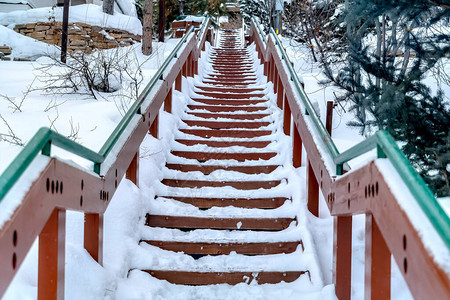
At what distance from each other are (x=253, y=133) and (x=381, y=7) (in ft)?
8.32

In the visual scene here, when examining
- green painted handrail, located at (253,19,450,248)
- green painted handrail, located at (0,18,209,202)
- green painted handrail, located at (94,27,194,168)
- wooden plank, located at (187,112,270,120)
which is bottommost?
wooden plank, located at (187,112,270,120)

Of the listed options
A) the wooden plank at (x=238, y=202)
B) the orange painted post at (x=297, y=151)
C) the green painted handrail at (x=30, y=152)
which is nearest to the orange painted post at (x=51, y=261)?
the green painted handrail at (x=30, y=152)

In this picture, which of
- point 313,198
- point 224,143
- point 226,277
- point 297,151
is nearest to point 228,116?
point 224,143

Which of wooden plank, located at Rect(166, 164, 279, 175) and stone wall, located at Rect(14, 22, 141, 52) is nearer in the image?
wooden plank, located at Rect(166, 164, 279, 175)

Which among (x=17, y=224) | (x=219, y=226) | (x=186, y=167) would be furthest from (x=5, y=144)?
(x=17, y=224)

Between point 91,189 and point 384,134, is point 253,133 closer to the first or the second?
point 91,189

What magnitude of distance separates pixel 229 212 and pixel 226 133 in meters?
1.99

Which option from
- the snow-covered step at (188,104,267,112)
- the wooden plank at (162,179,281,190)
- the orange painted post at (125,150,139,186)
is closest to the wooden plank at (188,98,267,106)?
the snow-covered step at (188,104,267,112)

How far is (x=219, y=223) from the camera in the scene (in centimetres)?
394

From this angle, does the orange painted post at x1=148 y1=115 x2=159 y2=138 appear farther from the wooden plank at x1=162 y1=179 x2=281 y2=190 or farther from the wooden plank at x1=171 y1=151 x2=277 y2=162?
the wooden plank at x1=162 y1=179 x2=281 y2=190

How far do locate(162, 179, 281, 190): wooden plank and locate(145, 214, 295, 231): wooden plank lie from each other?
0.73m

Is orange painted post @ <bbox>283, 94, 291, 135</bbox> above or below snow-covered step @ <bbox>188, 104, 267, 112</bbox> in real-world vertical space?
above

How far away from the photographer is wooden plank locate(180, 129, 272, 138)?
5.98m

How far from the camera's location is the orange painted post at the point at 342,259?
9.16ft
